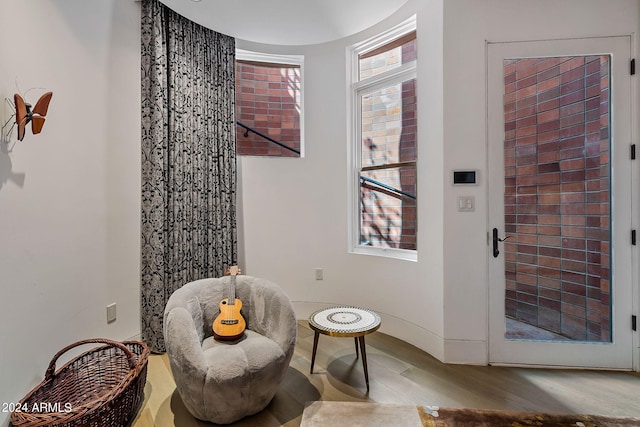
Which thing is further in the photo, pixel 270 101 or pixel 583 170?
pixel 270 101

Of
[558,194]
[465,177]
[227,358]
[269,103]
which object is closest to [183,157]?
[269,103]

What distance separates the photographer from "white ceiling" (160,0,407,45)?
230 centimetres

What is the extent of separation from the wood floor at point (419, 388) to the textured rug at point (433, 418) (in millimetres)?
68

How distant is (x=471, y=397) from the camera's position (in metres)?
1.89

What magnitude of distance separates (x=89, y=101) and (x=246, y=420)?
2233 millimetres

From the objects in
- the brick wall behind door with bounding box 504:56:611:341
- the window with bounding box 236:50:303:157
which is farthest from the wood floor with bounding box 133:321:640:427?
the window with bounding box 236:50:303:157

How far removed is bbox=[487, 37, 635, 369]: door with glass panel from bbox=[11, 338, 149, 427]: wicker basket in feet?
7.59

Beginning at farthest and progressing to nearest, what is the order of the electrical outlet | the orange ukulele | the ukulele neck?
the electrical outlet → the ukulele neck → the orange ukulele

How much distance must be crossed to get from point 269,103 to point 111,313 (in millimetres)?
2293

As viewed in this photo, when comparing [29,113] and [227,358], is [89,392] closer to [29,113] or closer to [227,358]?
[227,358]

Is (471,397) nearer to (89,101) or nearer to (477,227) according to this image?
(477,227)

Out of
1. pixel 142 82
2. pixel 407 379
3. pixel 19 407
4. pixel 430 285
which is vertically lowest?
pixel 407 379

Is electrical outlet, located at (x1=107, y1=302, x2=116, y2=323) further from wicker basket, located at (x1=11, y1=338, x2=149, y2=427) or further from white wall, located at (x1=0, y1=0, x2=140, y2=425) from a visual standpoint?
wicker basket, located at (x1=11, y1=338, x2=149, y2=427)

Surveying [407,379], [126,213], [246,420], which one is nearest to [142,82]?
[126,213]
